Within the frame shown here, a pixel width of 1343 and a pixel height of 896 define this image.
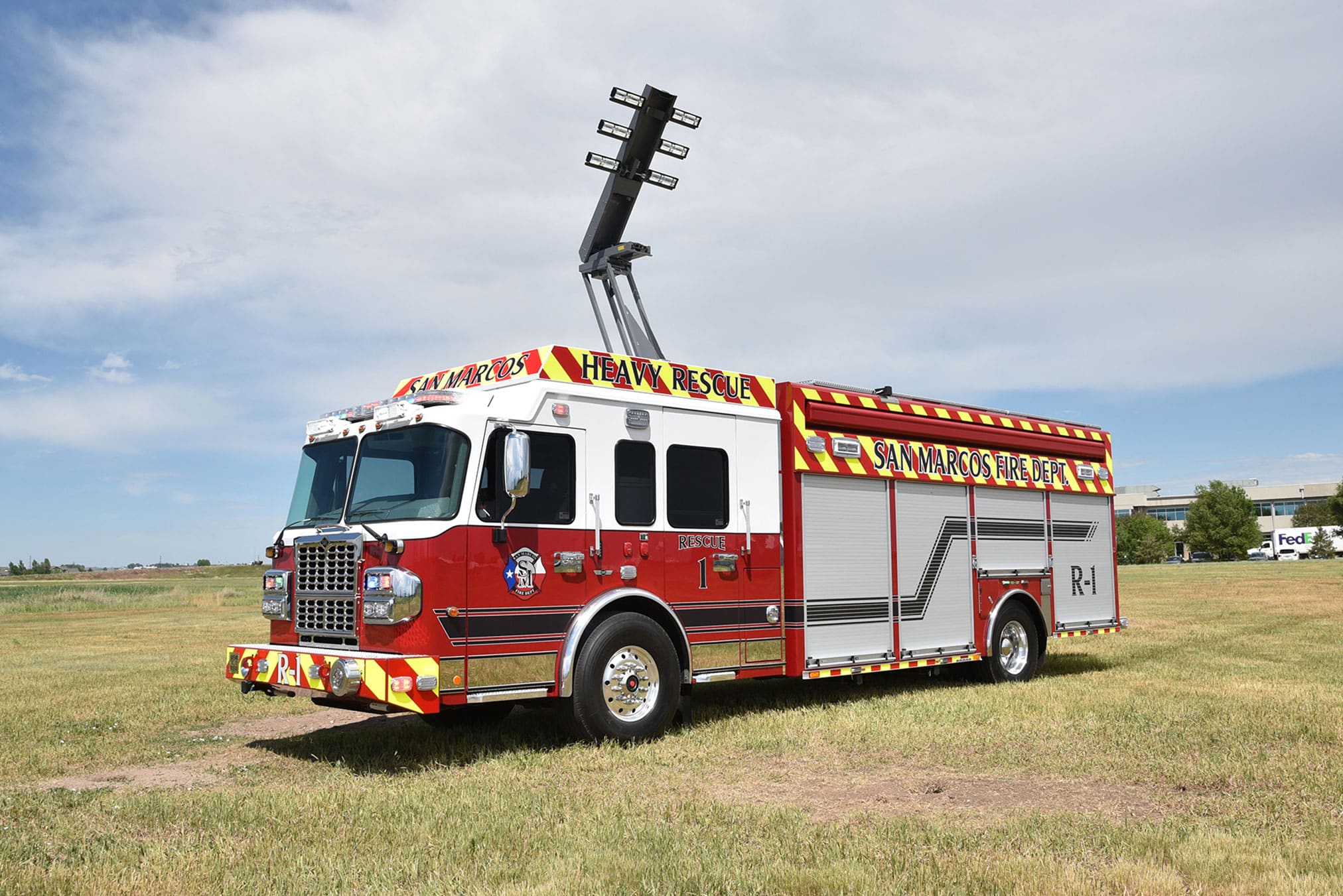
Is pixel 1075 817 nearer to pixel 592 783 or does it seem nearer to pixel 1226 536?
pixel 592 783

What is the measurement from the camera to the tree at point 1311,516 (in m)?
103

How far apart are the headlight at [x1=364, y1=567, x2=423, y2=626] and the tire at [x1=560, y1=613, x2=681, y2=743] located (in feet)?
4.53

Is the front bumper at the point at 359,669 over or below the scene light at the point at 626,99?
below

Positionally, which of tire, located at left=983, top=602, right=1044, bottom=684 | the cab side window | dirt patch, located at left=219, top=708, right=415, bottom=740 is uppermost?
the cab side window

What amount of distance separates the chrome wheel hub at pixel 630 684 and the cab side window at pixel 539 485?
116cm

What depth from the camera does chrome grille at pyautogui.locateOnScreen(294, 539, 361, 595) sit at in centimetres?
777

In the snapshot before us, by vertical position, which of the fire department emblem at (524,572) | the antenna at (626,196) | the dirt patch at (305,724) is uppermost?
the antenna at (626,196)

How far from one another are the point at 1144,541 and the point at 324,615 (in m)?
97.0

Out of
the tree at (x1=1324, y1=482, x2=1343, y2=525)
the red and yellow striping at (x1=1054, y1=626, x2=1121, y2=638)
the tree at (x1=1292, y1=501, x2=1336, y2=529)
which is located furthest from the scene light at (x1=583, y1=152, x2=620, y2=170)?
the tree at (x1=1292, y1=501, x2=1336, y2=529)

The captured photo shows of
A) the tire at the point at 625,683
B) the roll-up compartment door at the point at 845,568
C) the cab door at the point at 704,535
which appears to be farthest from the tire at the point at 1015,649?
the tire at the point at 625,683

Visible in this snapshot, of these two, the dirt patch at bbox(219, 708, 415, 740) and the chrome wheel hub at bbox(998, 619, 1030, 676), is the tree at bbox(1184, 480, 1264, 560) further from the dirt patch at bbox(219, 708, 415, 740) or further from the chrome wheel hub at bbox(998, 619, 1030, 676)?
the dirt patch at bbox(219, 708, 415, 740)

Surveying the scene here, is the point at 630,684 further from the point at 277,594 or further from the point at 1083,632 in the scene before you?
the point at 1083,632

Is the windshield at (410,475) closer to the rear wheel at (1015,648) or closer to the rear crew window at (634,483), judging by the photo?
the rear crew window at (634,483)

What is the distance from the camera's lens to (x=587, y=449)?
27.7 feet
